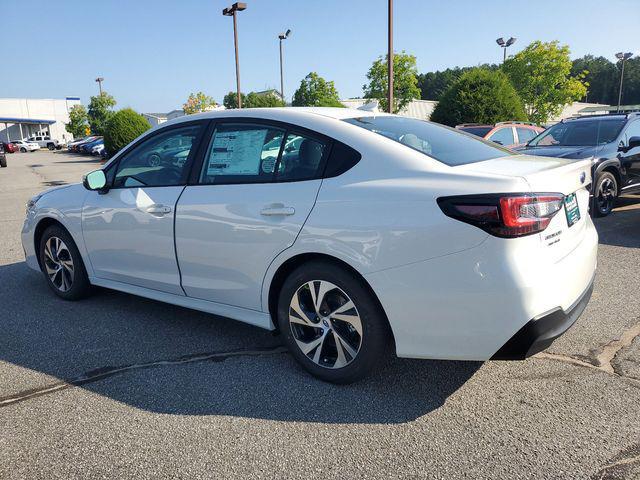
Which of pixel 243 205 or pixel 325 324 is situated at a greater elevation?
pixel 243 205

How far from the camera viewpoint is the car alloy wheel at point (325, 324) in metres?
2.99

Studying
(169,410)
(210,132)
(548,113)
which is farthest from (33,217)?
(548,113)

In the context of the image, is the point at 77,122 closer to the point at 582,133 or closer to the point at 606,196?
the point at 582,133

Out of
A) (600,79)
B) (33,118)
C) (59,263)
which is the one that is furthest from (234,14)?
(600,79)

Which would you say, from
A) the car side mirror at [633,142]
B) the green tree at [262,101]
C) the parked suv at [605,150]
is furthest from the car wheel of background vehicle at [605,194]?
the green tree at [262,101]

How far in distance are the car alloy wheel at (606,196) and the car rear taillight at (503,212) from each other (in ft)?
20.4


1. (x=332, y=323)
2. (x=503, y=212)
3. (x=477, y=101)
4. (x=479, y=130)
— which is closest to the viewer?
(x=503, y=212)

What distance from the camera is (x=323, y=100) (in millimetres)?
39719

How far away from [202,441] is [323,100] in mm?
38859

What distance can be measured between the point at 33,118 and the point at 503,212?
10677 cm

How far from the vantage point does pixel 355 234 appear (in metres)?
2.81

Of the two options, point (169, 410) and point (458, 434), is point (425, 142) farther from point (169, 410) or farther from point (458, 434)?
point (169, 410)

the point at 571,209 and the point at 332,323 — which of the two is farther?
the point at 332,323

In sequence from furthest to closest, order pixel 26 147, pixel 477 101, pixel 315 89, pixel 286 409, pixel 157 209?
pixel 26 147, pixel 315 89, pixel 477 101, pixel 157 209, pixel 286 409
